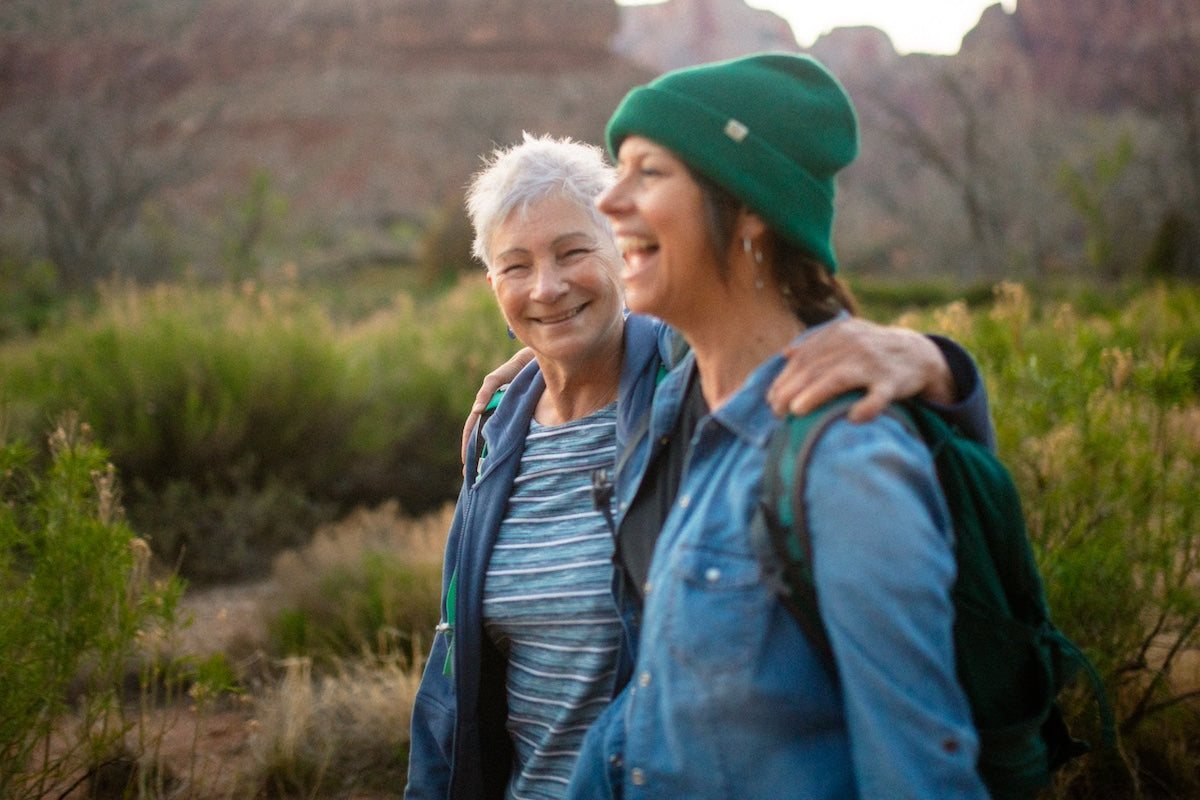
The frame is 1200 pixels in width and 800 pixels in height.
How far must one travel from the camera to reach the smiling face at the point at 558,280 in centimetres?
221

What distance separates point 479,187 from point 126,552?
149 centimetres

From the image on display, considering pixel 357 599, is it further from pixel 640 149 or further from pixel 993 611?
pixel 993 611

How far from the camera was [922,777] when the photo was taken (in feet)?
4.04

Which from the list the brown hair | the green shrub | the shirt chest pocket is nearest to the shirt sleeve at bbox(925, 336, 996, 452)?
the brown hair

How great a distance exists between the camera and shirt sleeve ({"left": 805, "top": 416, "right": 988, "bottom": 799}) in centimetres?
123

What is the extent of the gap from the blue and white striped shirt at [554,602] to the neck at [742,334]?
0.54 meters

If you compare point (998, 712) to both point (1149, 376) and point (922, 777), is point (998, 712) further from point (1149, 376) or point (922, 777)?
point (1149, 376)

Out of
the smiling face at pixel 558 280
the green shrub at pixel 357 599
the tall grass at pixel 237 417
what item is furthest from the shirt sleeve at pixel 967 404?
the tall grass at pixel 237 417

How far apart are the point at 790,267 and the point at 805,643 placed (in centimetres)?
61

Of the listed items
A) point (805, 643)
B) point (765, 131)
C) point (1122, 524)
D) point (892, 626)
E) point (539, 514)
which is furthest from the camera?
point (1122, 524)

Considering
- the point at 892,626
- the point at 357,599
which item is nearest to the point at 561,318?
the point at 892,626

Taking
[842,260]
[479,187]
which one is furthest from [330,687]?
[842,260]

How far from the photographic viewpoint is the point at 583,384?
2.28 metres

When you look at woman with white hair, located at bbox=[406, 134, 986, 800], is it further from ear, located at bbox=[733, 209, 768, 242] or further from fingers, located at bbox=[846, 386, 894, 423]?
fingers, located at bbox=[846, 386, 894, 423]
